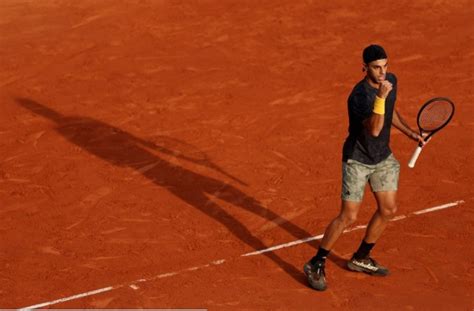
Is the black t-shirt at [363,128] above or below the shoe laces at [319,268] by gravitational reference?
above

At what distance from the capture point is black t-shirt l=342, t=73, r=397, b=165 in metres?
9.51

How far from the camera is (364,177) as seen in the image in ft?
32.3

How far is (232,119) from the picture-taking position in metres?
14.6

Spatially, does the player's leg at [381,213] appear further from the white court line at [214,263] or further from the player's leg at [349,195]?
the white court line at [214,263]

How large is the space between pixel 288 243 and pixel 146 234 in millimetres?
1755

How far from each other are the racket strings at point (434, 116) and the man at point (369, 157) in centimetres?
28

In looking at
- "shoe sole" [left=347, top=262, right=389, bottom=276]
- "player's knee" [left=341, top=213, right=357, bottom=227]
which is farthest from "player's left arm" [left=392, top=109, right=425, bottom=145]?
"shoe sole" [left=347, top=262, right=389, bottom=276]

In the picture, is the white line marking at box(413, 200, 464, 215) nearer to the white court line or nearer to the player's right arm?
the white court line

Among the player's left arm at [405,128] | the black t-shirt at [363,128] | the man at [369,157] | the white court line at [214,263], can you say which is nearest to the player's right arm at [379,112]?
the man at [369,157]

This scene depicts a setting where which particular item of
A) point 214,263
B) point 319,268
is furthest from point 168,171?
point 319,268

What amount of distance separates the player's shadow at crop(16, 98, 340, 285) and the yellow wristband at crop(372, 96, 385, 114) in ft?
7.47

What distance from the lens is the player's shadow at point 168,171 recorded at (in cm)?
1155

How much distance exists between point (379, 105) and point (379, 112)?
7 cm

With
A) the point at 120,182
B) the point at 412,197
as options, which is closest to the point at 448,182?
the point at 412,197
